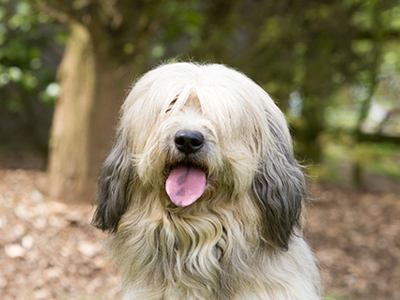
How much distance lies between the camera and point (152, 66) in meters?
2.94

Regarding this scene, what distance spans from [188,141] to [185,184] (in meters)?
0.22

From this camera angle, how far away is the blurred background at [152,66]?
15.5 ft

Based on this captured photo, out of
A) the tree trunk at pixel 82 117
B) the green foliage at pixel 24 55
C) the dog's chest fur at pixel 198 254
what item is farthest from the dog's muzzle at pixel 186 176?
the green foliage at pixel 24 55

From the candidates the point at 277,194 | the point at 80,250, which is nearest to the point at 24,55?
the point at 80,250

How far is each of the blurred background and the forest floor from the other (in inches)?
0.7

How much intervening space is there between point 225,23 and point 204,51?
50 centimetres

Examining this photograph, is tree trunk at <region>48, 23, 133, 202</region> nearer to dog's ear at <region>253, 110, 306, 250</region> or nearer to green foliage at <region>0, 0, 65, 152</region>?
green foliage at <region>0, 0, 65, 152</region>

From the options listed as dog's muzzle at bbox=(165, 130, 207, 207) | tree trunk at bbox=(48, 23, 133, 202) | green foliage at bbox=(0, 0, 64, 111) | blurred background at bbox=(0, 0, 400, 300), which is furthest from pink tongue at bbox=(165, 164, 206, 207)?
green foliage at bbox=(0, 0, 64, 111)

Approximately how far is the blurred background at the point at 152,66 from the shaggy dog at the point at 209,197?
85 centimetres

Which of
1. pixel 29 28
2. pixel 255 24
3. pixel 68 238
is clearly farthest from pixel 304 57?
pixel 68 238

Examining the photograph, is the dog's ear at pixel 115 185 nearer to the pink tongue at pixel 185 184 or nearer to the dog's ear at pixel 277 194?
the pink tongue at pixel 185 184

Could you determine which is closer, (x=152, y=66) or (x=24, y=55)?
(x=152, y=66)

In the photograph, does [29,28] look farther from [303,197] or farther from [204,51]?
[303,197]

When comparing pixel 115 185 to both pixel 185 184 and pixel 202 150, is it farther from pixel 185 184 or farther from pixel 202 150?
pixel 202 150
